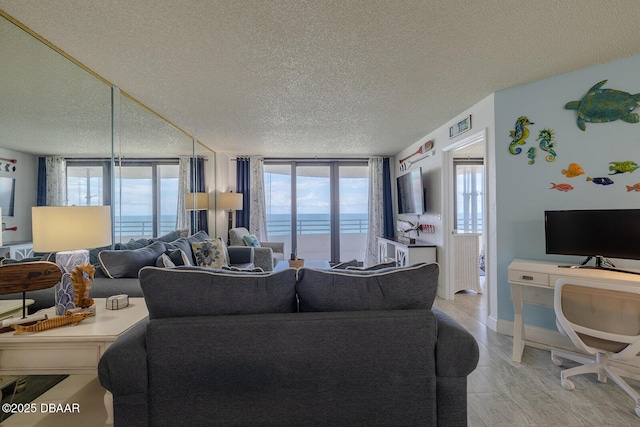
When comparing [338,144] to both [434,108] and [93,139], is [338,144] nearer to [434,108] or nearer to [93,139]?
[434,108]

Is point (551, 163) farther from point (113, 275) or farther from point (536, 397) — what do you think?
point (113, 275)

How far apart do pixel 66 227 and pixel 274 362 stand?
4.50ft

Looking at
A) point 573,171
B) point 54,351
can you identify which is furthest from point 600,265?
point 54,351

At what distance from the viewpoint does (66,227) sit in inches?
57.7

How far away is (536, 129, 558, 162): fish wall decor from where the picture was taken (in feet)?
Result: 8.27

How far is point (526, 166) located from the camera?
2.64m

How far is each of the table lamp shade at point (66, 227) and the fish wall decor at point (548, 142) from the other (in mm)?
3675

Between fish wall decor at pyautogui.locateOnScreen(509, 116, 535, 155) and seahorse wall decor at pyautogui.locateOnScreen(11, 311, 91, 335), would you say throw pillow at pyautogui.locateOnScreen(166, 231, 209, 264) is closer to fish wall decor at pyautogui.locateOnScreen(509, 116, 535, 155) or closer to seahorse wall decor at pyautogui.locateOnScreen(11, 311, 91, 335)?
seahorse wall decor at pyautogui.locateOnScreen(11, 311, 91, 335)

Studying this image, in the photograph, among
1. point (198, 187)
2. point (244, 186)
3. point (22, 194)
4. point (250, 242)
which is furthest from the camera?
point (244, 186)

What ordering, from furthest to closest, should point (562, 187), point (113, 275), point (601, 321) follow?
1. point (562, 187)
2. point (113, 275)
3. point (601, 321)

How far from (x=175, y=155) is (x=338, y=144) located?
2.75 metres

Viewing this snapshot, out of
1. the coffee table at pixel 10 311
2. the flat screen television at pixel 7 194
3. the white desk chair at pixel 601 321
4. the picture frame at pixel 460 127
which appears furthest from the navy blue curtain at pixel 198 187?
the white desk chair at pixel 601 321

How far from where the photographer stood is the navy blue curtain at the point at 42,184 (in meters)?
1.98

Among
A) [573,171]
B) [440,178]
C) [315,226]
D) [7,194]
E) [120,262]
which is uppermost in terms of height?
[440,178]
